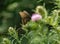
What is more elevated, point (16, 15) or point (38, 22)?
point (16, 15)

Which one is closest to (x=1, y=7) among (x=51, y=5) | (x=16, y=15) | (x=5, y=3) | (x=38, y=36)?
(x=5, y=3)

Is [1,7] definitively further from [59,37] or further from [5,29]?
[59,37]

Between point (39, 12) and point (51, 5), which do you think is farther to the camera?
point (51, 5)

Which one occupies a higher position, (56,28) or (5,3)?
(5,3)

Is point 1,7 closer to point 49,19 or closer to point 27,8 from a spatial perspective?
point 27,8

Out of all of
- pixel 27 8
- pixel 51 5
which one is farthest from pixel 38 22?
pixel 27 8

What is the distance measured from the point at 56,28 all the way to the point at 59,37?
6cm

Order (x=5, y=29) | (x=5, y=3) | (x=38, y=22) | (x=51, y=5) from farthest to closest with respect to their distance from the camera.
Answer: (x=5, y=3) → (x=5, y=29) → (x=51, y=5) → (x=38, y=22)

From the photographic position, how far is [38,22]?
1.33 metres

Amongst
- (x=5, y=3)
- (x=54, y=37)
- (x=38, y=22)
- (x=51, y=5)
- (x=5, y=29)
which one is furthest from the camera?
(x=5, y=3)

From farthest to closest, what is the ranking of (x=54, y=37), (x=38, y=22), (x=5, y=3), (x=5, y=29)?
(x=5, y=3), (x=5, y=29), (x=54, y=37), (x=38, y=22)

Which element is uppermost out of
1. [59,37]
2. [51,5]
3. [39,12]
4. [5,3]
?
[5,3]

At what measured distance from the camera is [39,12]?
54.2 inches

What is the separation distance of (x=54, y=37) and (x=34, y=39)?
129mm
